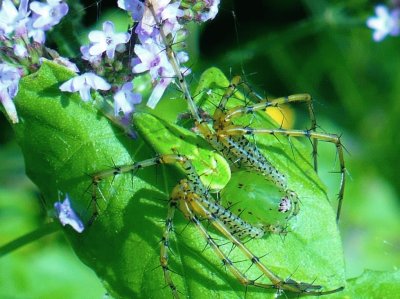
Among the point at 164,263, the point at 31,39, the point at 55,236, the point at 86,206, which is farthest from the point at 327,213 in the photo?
the point at 55,236

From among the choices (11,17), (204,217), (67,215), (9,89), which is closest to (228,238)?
(204,217)

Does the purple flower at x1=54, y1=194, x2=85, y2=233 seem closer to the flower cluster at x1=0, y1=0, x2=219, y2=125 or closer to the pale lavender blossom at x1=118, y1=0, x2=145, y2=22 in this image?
the flower cluster at x1=0, y1=0, x2=219, y2=125

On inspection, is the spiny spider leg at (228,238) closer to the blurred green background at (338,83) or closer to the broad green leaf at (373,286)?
the broad green leaf at (373,286)

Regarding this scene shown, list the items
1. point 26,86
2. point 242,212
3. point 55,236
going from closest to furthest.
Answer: point 26,86 → point 242,212 → point 55,236

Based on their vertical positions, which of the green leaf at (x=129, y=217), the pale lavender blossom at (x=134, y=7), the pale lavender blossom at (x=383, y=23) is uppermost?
the pale lavender blossom at (x=383, y=23)

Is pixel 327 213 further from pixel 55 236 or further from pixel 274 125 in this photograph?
pixel 55 236

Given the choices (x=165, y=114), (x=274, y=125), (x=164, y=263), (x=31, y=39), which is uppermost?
(x=165, y=114)

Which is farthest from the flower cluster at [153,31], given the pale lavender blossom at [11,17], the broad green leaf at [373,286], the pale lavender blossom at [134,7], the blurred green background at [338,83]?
the blurred green background at [338,83]
